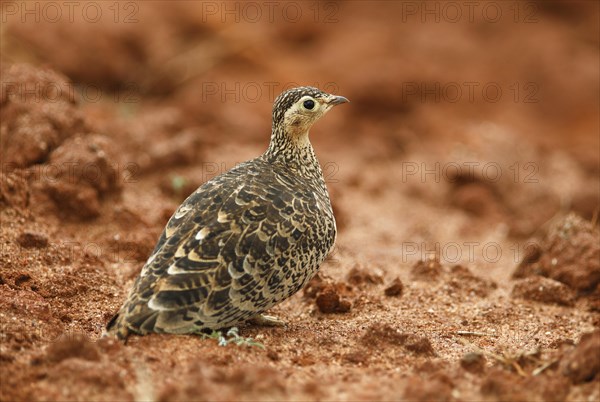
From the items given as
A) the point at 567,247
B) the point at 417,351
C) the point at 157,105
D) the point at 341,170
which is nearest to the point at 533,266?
the point at 567,247

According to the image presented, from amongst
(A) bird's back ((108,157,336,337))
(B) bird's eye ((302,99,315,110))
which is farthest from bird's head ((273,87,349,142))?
(A) bird's back ((108,157,336,337))

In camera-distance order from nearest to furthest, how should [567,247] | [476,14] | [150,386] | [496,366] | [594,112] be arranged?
[150,386] → [496,366] → [567,247] → [594,112] → [476,14]

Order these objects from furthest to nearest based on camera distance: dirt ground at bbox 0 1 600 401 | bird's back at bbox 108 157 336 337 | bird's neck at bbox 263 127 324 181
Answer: bird's neck at bbox 263 127 324 181 < bird's back at bbox 108 157 336 337 < dirt ground at bbox 0 1 600 401

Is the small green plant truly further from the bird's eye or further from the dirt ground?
the bird's eye

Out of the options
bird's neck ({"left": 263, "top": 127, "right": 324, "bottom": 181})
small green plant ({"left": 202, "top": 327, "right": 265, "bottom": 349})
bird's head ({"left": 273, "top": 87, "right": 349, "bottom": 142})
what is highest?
bird's head ({"left": 273, "top": 87, "right": 349, "bottom": 142})

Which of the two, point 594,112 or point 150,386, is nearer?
point 150,386

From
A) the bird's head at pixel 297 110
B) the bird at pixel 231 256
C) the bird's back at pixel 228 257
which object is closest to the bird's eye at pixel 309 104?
the bird's head at pixel 297 110

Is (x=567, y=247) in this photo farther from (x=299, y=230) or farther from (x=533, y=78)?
(x=533, y=78)

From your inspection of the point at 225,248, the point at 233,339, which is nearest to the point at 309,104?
the point at 225,248

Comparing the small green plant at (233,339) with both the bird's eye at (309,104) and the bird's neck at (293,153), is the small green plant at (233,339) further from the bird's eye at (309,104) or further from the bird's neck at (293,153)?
the bird's eye at (309,104)
